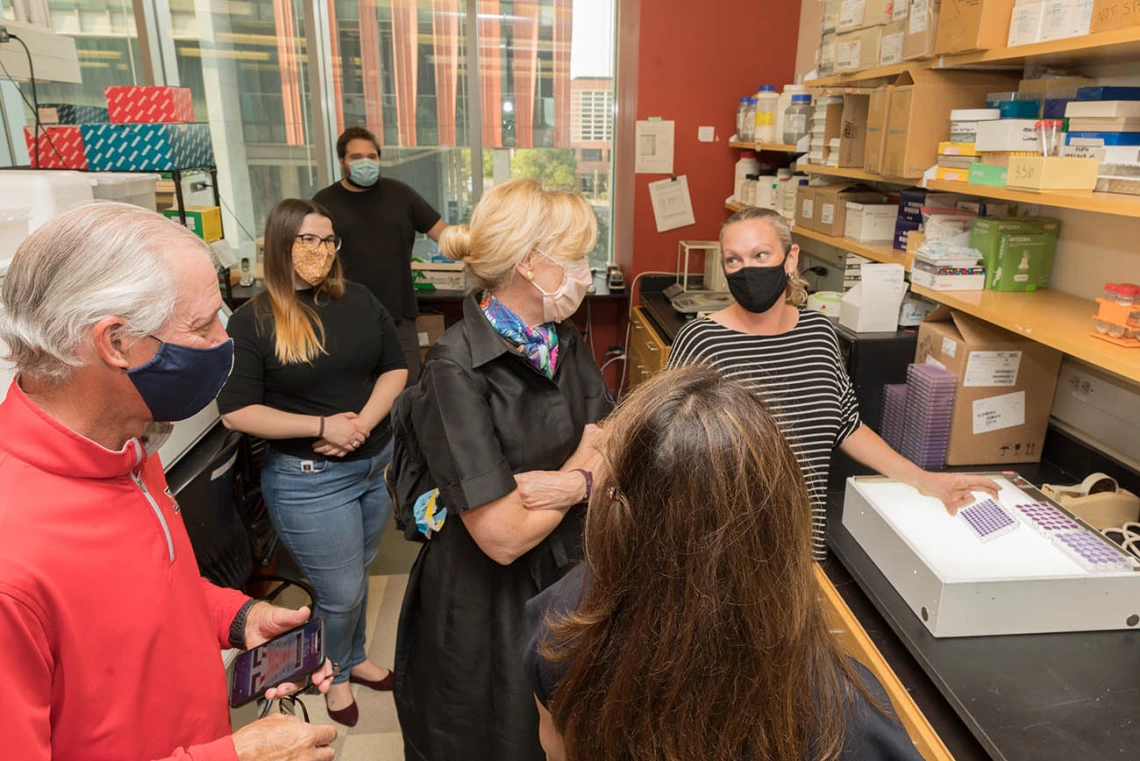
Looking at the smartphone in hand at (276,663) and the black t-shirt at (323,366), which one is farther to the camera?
the black t-shirt at (323,366)

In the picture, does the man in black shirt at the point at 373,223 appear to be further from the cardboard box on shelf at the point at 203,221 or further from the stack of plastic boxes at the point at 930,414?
the stack of plastic boxes at the point at 930,414

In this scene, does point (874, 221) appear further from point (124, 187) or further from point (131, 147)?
point (131, 147)

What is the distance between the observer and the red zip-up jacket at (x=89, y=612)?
78 centimetres

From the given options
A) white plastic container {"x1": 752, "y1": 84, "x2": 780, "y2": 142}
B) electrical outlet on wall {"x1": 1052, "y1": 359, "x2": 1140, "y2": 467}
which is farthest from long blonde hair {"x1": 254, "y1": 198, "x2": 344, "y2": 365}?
white plastic container {"x1": 752, "y1": 84, "x2": 780, "y2": 142}

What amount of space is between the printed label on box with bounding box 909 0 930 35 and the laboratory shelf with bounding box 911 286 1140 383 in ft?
2.28

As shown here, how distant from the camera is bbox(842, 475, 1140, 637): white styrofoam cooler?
1.24m

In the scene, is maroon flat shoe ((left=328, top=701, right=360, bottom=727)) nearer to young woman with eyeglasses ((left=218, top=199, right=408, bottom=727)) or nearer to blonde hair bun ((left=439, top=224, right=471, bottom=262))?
young woman with eyeglasses ((left=218, top=199, right=408, bottom=727))

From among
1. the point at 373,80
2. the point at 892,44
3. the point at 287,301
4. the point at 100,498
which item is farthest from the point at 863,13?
the point at 373,80

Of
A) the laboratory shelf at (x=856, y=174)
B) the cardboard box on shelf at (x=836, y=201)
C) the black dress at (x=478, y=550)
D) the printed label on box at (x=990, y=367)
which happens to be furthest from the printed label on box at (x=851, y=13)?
the black dress at (x=478, y=550)

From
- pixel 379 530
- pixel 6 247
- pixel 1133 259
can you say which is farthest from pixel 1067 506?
pixel 6 247

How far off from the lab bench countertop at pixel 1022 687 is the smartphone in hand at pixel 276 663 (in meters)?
1.02

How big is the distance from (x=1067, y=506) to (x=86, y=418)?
1.87 meters

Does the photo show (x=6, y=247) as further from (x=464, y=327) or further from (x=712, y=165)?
(x=712, y=165)

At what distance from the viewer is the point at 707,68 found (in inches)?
154
